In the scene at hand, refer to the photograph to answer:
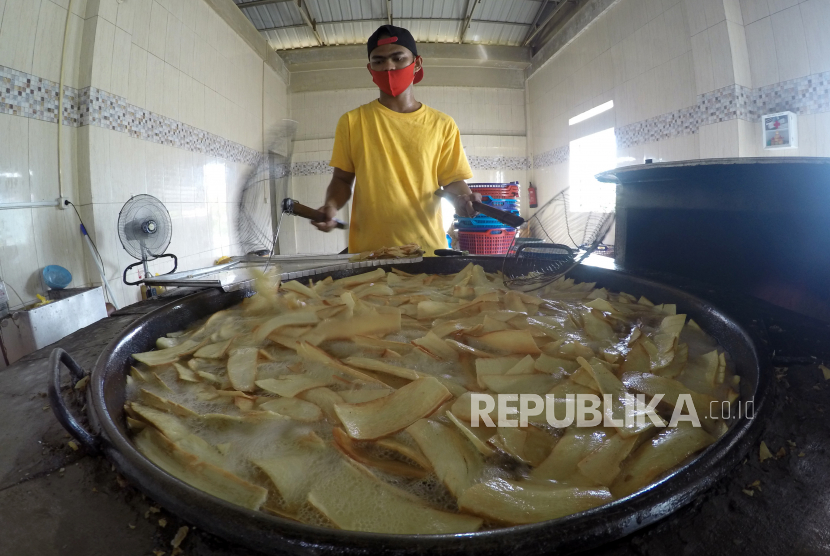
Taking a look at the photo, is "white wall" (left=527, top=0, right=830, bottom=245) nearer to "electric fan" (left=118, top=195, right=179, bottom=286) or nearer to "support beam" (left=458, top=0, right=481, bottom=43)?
"support beam" (left=458, top=0, right=481, bottom=43)

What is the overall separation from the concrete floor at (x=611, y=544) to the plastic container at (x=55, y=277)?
2.47 metres

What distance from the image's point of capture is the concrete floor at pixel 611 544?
34 centimetres

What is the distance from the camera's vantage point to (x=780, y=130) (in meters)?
2.92

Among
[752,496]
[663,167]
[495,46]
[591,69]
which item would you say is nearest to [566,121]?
[591,69]

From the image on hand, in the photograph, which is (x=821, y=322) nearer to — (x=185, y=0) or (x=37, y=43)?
(x=37, y=43)

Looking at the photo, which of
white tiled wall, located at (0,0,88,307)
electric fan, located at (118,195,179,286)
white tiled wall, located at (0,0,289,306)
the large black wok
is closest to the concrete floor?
the large black wok

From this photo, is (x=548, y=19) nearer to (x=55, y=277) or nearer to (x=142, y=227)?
(x=142, y=227)

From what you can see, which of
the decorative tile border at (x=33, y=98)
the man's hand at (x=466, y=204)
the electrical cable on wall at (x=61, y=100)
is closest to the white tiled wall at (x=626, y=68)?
the man's hand at (x=466, y=204)

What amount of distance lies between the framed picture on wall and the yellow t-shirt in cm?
268

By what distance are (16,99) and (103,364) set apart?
2.75 metres

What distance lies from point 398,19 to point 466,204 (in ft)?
15.6

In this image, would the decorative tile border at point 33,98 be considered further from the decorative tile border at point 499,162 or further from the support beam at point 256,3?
the decorative tile border at point 499,162

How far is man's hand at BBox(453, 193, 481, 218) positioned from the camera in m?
1.77

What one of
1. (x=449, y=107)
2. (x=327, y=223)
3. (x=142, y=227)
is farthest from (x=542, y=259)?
(x=449, y=107)
